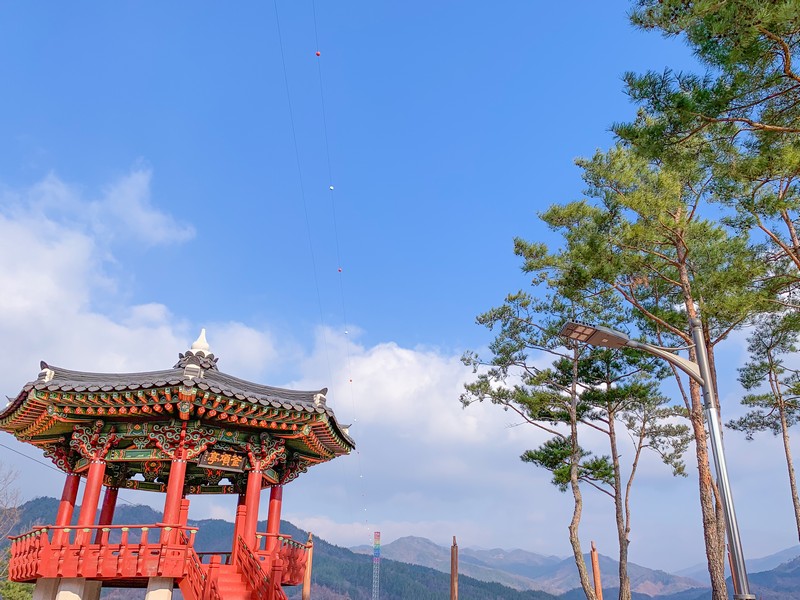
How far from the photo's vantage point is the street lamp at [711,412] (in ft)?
21.4

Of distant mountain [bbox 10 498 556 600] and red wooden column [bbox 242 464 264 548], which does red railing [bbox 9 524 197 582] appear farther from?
distant mountain [bbox 10 498 556 600]

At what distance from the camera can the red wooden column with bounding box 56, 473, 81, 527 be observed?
12.5 metres

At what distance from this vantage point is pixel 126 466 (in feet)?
48.6

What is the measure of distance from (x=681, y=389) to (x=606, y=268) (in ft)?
19.5

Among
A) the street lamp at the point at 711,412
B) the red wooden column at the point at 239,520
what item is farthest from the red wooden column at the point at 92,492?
the street lamp at the point at 711,412

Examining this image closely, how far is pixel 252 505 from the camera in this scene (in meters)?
12.4

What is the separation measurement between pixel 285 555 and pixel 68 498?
5.05 meters

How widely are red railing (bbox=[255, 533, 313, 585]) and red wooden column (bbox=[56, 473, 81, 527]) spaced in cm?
415

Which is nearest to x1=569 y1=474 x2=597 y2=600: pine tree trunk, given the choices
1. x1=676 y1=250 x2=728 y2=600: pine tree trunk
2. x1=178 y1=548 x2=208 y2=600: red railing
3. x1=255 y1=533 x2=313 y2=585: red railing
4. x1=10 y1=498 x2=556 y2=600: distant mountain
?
x1=676 y1=250 x2=728 y2=600: pine tree trunk

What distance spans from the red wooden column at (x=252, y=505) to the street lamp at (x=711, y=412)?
7720mm

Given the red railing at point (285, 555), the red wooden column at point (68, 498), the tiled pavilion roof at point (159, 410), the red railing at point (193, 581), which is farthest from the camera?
the red railing at point (285, 555)

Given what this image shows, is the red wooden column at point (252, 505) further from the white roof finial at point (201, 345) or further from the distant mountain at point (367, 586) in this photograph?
the distant mountain at point (367, 586)

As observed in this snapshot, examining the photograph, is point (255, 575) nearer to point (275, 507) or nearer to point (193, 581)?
point (193, 581)

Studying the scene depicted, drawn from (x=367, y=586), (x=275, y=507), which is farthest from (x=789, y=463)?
(x=367, y=586)
